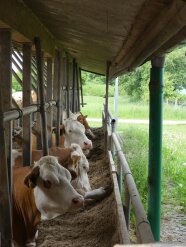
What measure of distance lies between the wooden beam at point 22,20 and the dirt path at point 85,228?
6.72 feet

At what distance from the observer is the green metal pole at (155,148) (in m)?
4.03

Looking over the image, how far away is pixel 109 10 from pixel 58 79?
472 cm

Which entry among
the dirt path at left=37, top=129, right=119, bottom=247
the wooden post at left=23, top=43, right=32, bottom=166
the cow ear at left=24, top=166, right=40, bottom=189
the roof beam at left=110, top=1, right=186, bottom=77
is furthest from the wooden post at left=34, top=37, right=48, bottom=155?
the roof beam at left=110, top=1, right=186, bottom=77

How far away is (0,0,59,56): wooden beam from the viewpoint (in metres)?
3.20

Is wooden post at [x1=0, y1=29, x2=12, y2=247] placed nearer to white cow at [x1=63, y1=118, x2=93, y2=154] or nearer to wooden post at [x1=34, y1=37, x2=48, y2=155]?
wooden post at [x1=34, y1=37, x2=48, y2=155]

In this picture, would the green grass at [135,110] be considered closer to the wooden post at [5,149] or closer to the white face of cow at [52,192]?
the white face of cow at [52,192]

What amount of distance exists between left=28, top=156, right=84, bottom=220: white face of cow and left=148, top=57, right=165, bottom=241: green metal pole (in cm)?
83

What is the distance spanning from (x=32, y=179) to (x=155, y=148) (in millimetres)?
1265

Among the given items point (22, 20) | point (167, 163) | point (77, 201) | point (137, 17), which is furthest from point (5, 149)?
point (167, 163)

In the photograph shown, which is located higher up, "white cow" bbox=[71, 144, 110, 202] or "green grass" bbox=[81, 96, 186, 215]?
"white cow" bbox=[71, 144, 110, 202]

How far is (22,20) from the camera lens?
12.8 ft

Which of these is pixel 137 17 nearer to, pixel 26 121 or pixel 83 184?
pixel 26 121

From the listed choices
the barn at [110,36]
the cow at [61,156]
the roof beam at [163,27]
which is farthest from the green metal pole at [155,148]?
the cow at [61,156]

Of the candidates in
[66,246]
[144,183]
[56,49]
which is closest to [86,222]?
[66,246]
